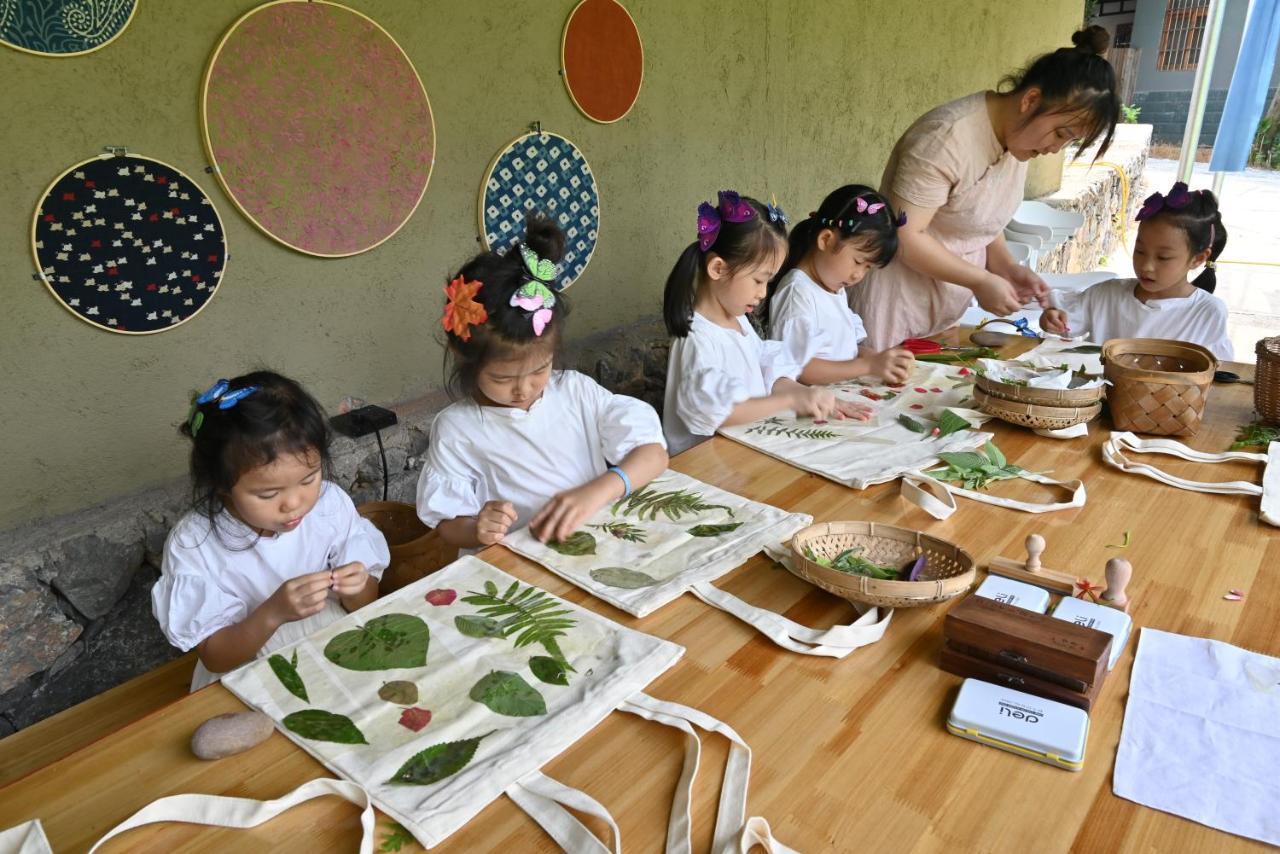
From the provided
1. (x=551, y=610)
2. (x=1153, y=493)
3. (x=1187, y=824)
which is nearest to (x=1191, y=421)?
(x=1153, y=493)

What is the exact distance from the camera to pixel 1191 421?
174 cm

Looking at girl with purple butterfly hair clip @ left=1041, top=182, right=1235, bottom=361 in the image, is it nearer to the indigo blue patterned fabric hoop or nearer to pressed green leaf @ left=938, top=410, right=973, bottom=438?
pressed green leaf @ left=938, top=410, right=973, bottom=438

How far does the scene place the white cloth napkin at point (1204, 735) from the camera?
2.73 feet

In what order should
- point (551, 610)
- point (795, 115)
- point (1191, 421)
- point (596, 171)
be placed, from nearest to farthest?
point (551, 610)
point (1191, 421)
point (596, 171)
point (795, 115)

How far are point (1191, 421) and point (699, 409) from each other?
1095 mm

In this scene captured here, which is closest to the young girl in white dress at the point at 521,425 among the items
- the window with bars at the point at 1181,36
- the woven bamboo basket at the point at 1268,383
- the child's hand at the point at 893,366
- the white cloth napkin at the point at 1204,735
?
the child's hand at the point at 893,366

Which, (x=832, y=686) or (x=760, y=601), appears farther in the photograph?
(x=760, y=601)

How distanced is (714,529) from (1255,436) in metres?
1.30

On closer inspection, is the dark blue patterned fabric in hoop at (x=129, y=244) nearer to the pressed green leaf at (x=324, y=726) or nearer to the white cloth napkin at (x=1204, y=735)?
the pressed green leaf at (x=324, y=726)

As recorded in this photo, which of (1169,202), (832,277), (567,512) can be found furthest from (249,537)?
(1169,202)

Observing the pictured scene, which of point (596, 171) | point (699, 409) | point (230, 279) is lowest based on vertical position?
point (699, 409)

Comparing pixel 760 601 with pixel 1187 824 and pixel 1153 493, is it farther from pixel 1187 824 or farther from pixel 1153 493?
pixel 1153 493

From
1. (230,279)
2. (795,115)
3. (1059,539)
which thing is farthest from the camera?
(795,115)

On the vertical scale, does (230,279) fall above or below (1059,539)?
above
